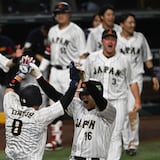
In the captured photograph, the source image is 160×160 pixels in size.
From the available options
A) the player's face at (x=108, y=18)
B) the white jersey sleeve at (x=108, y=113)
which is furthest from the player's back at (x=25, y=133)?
the player's face at (x=108, y=18)

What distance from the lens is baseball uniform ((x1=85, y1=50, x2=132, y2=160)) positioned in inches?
332

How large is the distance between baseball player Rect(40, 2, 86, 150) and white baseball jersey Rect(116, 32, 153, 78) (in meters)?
0.56

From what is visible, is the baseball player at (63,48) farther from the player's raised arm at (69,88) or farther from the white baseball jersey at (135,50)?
the player's raised arm at (69,88)

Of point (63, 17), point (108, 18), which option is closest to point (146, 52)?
point (108, 18)

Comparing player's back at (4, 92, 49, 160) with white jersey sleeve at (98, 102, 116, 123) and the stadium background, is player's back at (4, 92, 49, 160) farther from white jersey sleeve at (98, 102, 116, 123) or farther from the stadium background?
the stadium background

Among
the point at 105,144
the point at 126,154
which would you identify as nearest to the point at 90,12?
the point at 126,154

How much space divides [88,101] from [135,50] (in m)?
3.70

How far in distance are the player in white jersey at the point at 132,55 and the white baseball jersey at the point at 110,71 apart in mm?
1215

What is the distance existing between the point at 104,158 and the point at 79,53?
373 cm

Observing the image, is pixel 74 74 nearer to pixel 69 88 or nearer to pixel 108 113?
pixel 69 88

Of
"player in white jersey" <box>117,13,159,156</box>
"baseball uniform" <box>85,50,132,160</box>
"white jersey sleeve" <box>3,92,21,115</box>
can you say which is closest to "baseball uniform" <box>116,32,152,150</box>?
"player in white jersey" <box>117,13,159,156</box>

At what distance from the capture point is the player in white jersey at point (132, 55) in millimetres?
9789

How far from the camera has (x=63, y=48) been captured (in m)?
10.2

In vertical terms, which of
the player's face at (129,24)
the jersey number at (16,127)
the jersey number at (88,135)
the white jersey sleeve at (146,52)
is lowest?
the jersey number at (88,135)
